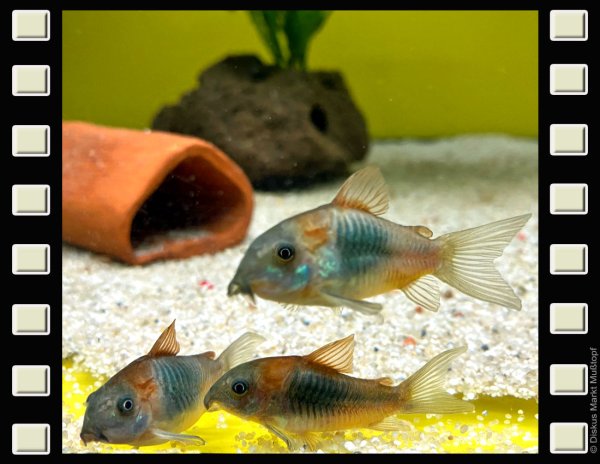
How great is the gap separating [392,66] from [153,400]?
1893 millimetres

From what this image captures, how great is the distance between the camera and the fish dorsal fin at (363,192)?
4.22 feet

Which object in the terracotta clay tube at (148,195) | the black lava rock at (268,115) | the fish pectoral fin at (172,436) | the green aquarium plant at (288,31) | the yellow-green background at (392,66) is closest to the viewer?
the fish pectoral fin at (172,436)

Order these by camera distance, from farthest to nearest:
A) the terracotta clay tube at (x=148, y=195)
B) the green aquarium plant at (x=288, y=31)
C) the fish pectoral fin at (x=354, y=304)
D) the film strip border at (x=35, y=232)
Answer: the green aquarium plant at (x=288, y=31), the terracotta clay tube at (x=148, y=195), the film strip border at (x=35, y=232), the fish pectoral fin at (x=354, y=304)

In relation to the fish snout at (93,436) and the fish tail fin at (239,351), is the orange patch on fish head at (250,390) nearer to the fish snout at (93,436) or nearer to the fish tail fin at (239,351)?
the fish tail fin at (239,351)

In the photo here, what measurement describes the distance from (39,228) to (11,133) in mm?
237

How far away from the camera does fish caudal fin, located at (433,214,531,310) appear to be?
4.16 feet

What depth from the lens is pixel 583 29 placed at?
1580 millimetres

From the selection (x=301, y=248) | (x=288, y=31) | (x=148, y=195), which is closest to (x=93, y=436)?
(x=301, y=248)

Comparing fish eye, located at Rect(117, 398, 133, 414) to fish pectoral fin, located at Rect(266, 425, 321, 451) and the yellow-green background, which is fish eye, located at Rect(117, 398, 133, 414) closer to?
fish pectoral fin, located at Rect(266, 425, 321, 451)

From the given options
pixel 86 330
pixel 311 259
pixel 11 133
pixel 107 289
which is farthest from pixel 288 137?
pixel 311 259

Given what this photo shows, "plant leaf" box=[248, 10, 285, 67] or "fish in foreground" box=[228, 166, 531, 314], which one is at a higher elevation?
"plant leaf" box=[248, 10, 285, 67]

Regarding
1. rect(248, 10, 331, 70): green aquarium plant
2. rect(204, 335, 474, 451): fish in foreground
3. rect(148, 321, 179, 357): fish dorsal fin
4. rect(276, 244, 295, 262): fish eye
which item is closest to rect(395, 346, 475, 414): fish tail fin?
rect(204, 335, 474, 451): fish in foreground

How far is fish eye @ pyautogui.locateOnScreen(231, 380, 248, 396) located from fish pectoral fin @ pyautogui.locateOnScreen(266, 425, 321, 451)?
10 centimetres

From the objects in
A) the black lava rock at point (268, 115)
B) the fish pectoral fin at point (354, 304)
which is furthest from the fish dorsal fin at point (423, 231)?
the black lava rock at point (268, 115)
